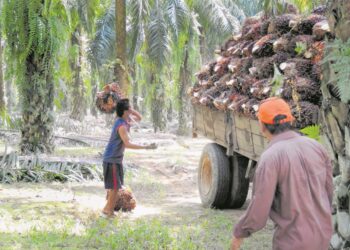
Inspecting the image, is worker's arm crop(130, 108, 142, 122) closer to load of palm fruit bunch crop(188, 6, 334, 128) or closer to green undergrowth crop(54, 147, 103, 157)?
load of palm fruit bunch crop(188, 6, 334, 128)

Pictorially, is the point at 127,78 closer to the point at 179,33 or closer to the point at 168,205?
the point at 168,205

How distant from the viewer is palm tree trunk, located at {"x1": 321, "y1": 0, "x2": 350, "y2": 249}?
3908mm

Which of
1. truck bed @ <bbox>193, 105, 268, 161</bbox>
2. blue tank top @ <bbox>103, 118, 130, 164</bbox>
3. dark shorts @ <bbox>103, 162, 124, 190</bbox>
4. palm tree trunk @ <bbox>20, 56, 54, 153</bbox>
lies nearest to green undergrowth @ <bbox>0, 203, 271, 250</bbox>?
Result: dark shorts @ <bbox>103, 162, 124, 190</bbox>

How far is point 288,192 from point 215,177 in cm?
459

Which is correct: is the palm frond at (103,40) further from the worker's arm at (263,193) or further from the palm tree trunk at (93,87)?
the worker's arm at (263,193)

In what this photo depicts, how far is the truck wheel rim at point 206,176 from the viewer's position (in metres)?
8.20

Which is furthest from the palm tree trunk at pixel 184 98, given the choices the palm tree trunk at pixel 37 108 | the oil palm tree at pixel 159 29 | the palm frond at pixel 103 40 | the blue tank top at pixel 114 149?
the blue tank top at pixel 114 149

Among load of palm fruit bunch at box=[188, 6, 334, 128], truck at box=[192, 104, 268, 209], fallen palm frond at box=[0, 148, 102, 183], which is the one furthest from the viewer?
fallen palm frond at box=[0, 148, 102, 183]

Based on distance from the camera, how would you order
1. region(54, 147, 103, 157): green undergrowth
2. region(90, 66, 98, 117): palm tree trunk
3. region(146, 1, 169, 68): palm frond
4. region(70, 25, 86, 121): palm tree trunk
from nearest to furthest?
region(54, 147, 103, 157): green undergrowth < region(146, 1, 169, 68): palm frond < region(70, 25, 86, 121): palm tree trunk < region(90, 66, 98, 117): palm tree trunk

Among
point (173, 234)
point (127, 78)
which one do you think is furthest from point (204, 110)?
point (127, 78)

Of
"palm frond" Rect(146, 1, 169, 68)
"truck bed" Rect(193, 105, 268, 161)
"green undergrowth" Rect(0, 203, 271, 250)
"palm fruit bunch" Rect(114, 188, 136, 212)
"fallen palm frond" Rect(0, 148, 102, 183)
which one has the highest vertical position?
"palm frond" Rect(146, 1, 169, 68)

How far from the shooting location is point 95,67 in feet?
65.4

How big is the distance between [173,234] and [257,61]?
221cm

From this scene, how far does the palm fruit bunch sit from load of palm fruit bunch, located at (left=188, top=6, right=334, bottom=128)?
5.44ft
